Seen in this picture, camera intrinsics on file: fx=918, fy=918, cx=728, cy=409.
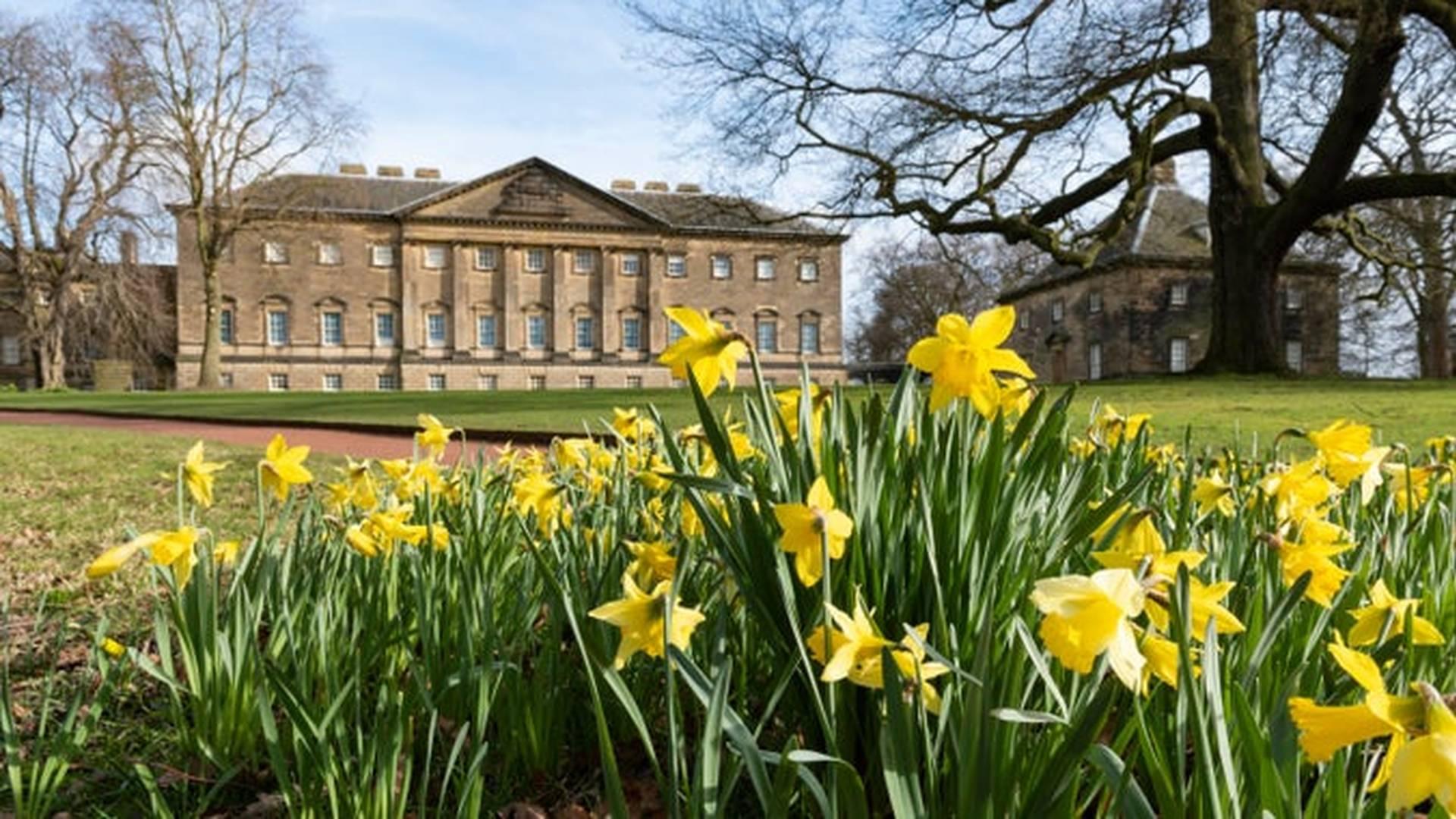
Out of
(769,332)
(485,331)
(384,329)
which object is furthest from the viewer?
(769,332)

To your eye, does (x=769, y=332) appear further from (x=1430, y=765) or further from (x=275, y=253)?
(x=1430, y=765)

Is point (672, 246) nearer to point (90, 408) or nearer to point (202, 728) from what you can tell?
point (90, 408)

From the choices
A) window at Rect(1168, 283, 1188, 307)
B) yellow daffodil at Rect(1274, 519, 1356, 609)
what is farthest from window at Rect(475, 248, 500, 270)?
yellow daffodil at Rect(1274, 519, 1356, 609)

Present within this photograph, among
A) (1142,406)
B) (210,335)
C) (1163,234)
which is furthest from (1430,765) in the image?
(1163,234)

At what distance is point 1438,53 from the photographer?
14945 millimetres

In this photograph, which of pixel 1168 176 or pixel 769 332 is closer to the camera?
pixel 1168 176

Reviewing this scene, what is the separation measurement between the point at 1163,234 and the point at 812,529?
1578 inches

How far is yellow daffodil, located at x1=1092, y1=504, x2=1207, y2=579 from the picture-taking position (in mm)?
977

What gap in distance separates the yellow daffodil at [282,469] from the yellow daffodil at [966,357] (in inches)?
46.0

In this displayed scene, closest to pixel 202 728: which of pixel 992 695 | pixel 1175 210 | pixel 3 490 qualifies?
pixel 992 695

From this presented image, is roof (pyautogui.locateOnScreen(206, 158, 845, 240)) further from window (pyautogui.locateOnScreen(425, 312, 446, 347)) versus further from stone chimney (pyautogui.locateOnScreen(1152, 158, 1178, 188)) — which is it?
stone chimney (pyautogui.locateOnScreen(1152, 158, 1178, 188))

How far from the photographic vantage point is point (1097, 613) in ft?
2.41

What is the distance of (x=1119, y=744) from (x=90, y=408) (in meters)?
20.5

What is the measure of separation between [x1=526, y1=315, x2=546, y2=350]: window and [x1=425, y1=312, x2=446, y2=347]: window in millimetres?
3961
